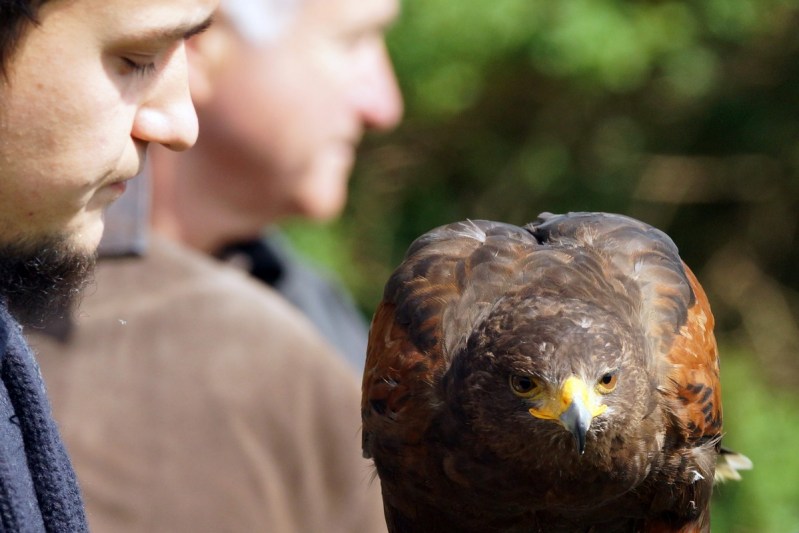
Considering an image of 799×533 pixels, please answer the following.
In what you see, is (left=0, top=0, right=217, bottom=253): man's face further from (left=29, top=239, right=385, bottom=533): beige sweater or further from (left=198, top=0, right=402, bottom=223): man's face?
(left=198, top=0, right=402, bottom=223): man's face

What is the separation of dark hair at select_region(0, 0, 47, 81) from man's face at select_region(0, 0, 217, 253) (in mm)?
11

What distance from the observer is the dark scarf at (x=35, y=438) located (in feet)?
5.93

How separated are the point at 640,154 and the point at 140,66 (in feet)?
20.3

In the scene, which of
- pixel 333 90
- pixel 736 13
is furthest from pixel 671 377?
pixel 736 13

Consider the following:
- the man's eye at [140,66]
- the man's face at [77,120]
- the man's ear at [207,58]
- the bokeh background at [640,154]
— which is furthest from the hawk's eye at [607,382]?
the bokeh background at [640,154]

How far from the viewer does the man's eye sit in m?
1.71

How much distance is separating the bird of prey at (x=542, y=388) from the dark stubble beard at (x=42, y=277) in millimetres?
809

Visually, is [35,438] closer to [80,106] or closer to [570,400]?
[80,106]

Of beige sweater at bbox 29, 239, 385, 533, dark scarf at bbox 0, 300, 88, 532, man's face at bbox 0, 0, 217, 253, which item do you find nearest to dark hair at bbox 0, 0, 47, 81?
man's face at bbox 0, 0, 217, 253

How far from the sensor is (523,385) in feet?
7.98

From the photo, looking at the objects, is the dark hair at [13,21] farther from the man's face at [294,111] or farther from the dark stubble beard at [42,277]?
the man's face at [294,111]

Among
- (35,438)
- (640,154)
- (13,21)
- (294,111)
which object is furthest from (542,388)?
(640,154)

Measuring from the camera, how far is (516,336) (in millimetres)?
2393

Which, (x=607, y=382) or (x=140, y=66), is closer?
(x=140, y=66)
